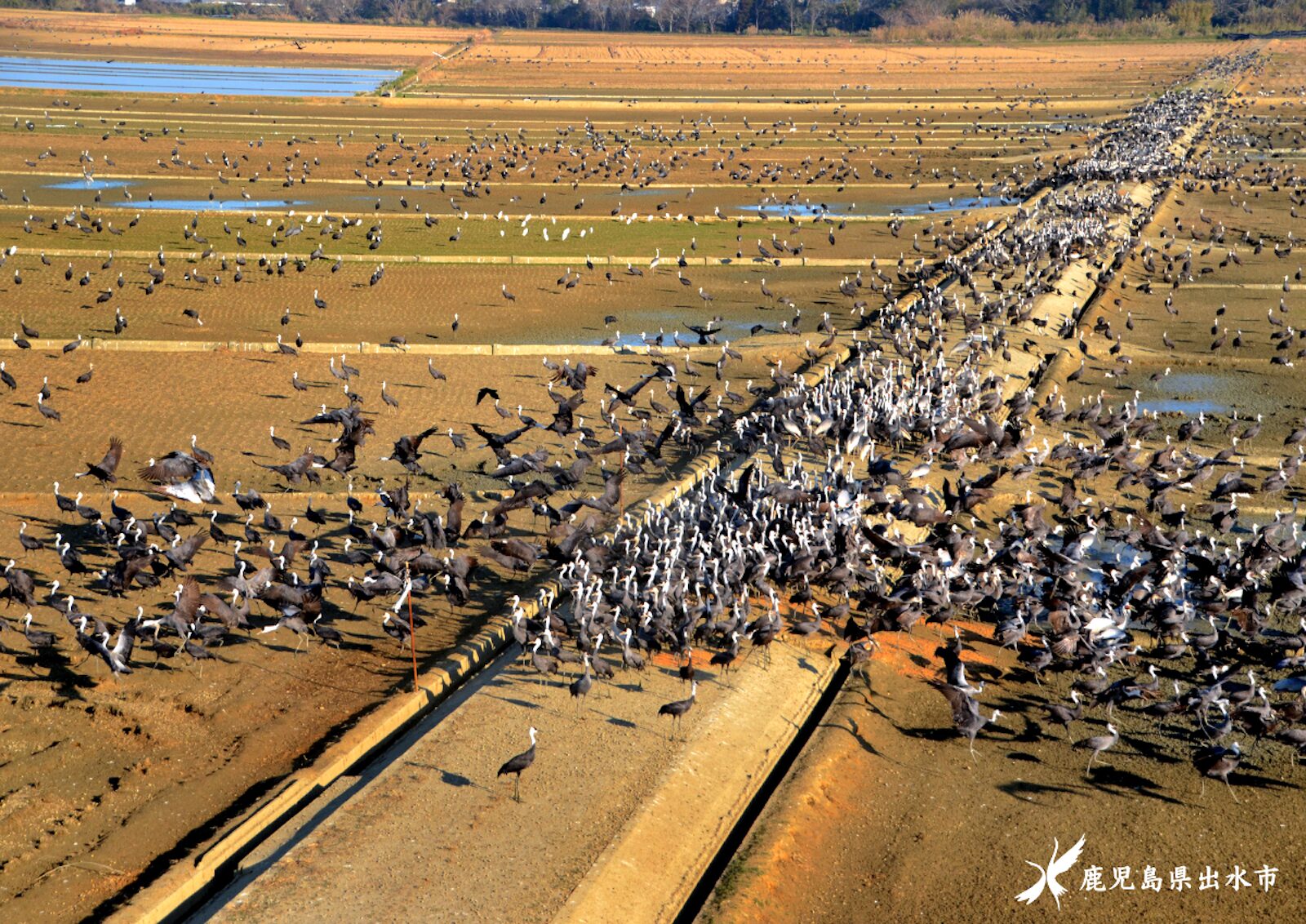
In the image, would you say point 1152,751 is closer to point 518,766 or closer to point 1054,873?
point 1054,873

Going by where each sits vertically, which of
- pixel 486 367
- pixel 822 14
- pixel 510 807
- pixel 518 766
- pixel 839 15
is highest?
pixel 822 14

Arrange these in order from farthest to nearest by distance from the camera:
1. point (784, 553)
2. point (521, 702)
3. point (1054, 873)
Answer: point (784, 553) < point (521, 702) < point (1054, 873)

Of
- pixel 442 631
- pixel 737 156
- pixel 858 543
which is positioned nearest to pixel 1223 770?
pixel 858 543

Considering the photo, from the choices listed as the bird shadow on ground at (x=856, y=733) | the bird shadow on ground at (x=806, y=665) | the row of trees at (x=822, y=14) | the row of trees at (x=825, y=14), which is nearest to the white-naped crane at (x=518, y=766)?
the bird shadow on ground at (x=856, y=733)

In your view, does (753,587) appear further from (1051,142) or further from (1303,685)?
→ (1051,142)

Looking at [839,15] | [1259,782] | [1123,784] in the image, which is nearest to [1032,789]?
[1123,784]
